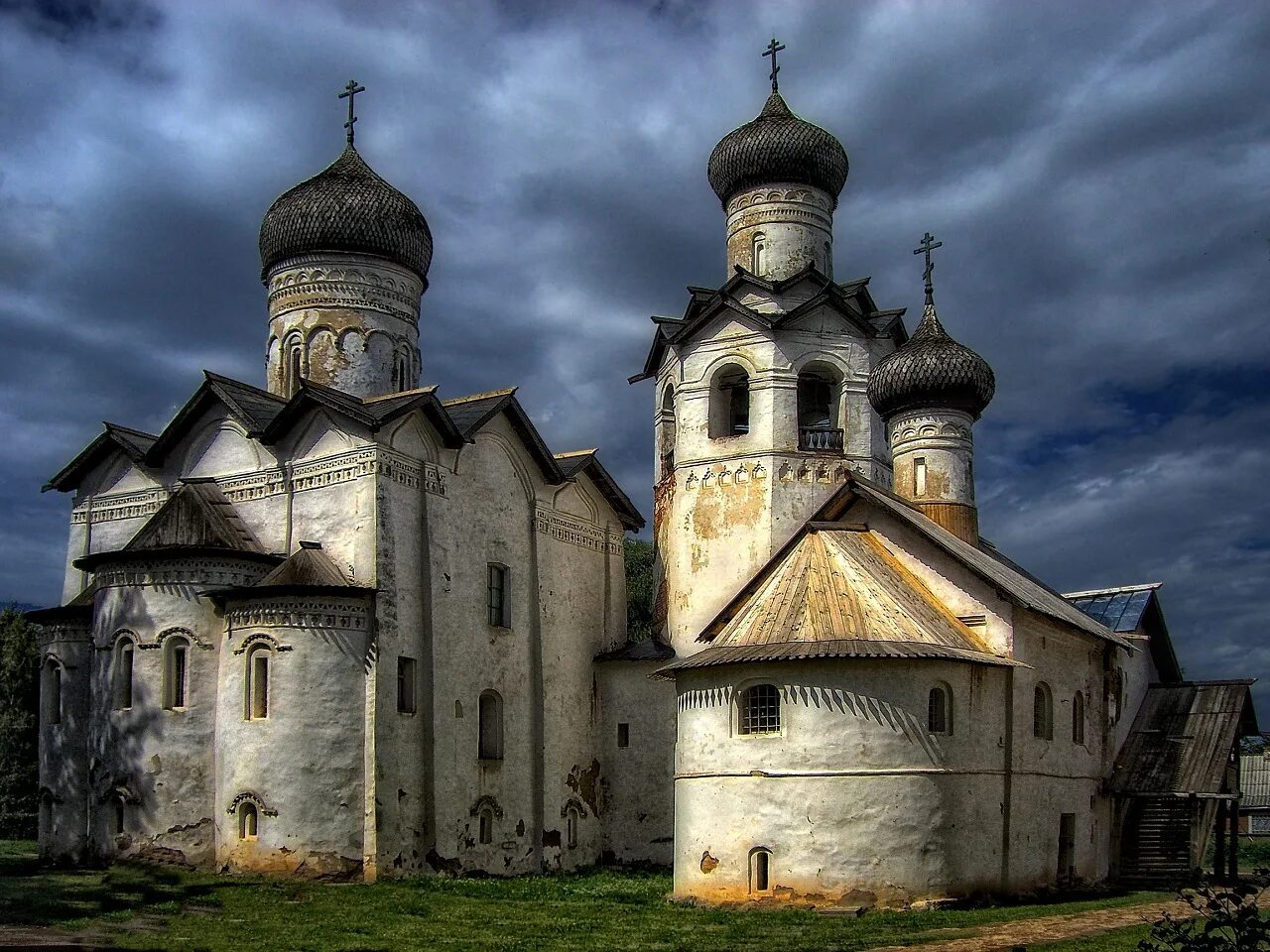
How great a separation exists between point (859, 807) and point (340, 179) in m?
13.9

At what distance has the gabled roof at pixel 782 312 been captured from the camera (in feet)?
72.3

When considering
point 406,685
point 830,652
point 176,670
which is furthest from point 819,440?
point 176,670

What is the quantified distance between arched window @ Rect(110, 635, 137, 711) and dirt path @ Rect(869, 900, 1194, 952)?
11126mm

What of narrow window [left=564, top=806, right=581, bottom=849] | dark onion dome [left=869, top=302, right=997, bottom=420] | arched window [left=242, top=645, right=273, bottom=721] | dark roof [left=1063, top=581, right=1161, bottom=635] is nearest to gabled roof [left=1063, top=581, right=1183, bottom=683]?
dark roof [left=1063, top=581, right=1161, bottom=635]

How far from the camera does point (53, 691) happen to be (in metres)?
20.3

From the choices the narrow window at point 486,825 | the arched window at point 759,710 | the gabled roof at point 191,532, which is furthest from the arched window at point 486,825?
the arched window at point 759,710

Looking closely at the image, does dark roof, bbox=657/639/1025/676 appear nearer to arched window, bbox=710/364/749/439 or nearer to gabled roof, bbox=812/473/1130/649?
gabled roof, bbox=812/473/1130/649

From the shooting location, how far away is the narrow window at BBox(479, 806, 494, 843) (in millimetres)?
19812

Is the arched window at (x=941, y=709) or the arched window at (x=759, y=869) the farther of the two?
the arched window at (x=941, y=709)

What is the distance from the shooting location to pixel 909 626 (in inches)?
640

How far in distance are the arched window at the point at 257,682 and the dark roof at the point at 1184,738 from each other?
12.0m

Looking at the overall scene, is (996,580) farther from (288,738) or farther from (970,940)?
(288,738)

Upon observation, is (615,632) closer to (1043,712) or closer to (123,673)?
(1043,712)

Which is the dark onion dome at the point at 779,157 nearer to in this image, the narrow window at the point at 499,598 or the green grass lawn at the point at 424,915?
the narrow window at the point at 499,598
